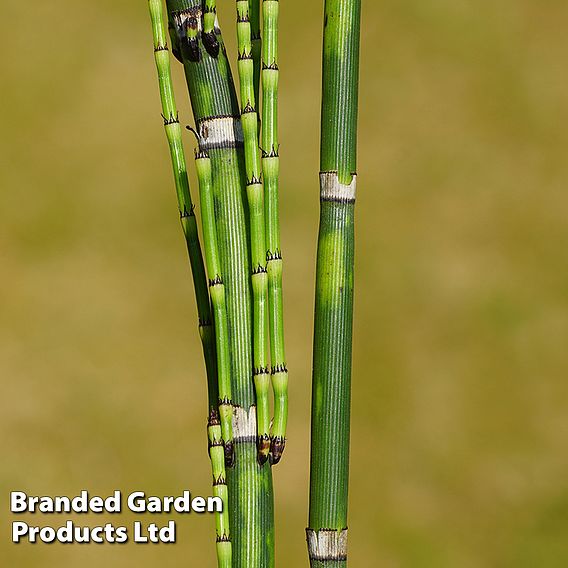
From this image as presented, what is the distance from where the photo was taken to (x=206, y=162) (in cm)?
42

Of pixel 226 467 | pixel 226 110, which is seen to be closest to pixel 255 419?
pixel 226 467

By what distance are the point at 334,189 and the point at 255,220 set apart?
53mm

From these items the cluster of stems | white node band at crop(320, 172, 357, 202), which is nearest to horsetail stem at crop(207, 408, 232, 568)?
the cluster of stems

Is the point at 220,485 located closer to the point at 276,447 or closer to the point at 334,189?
the point at 276,447

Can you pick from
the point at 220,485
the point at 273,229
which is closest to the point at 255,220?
the point at 273,229

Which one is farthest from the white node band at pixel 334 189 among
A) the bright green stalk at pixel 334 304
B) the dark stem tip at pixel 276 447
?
the dark stem tip at pixel 276 447

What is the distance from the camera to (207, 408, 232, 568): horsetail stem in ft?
1.32

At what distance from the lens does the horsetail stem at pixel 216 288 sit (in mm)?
408

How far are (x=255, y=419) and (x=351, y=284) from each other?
0.26 feet

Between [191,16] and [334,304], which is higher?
[191,16]

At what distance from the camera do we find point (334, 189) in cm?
45

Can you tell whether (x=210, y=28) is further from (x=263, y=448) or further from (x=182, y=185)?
(x=263, y=448)

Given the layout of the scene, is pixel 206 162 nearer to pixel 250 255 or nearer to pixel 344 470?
pixel 250 255

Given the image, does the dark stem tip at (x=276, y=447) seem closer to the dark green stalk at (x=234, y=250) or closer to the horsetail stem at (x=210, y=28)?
the dark green stalk at (x=234, y=250)
